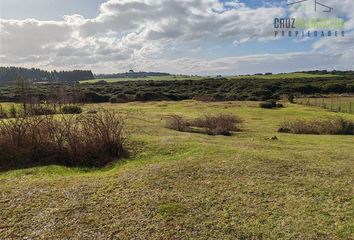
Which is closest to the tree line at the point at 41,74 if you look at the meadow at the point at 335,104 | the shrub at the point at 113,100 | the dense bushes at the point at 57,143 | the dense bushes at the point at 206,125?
the shrub at the point at 113,100

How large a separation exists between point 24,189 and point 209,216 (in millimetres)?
4435

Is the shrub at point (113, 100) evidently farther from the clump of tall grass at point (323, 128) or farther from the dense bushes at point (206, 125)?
the clump of tall grass at point (323, 128)

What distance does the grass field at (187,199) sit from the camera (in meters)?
6.39

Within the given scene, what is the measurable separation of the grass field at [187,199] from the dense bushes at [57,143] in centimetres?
87

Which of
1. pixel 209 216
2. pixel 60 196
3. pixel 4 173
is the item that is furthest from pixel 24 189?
pixel 209 216

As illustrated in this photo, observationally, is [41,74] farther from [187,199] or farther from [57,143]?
[187,199]

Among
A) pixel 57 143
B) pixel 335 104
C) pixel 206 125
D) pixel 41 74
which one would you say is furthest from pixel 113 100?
pixel 41 74

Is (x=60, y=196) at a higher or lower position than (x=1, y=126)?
lower

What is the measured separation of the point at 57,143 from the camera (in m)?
11.7

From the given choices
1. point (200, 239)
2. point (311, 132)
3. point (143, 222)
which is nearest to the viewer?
point (200, 239)

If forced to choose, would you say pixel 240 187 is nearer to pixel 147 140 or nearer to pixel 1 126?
pixel 147 140

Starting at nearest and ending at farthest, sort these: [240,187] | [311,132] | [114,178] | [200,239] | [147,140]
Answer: [200,239] → [240,187] → [114,178] → [147,140] → [311,132]

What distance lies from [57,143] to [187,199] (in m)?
5.95

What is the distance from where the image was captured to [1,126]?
11.8m
